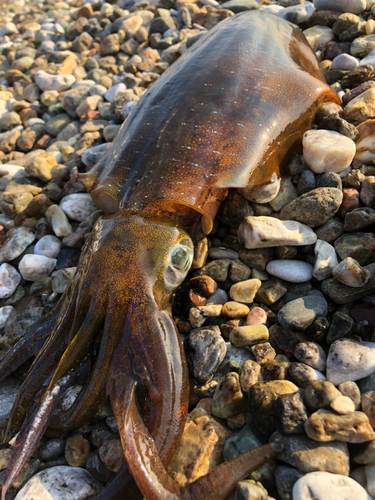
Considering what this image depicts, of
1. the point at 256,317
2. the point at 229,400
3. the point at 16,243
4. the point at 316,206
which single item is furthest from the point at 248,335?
the point at 16,243

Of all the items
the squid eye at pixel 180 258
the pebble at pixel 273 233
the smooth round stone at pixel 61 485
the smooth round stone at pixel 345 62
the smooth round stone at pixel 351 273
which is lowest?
the smooth round stone at pixel 61 485

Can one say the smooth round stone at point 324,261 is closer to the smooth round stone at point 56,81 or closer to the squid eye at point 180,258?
the squid eye at point 180,258

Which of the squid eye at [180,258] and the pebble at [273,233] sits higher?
the squid eye at [180,258]

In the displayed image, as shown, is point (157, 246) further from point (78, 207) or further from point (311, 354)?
point (78, 207)

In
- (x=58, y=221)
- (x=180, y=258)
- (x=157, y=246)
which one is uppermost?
(x=157, y=246)

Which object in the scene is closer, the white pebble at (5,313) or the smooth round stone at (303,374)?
the smooth round stone at (303,374)

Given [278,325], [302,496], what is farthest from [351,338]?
[302,496]

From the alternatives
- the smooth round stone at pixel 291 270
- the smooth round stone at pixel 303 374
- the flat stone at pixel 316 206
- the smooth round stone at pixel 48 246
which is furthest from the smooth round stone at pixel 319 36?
the smooth round stone at pixel 303 374
